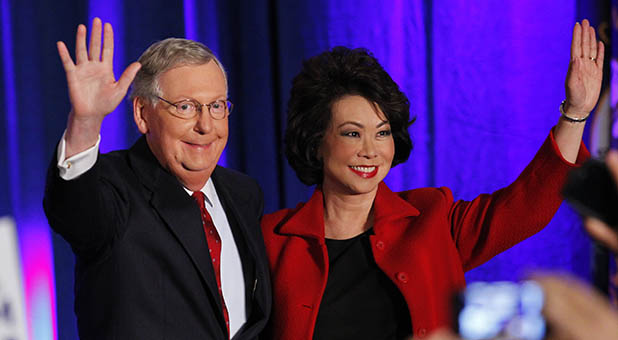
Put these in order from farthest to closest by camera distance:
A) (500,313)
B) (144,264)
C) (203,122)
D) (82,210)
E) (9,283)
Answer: (9,283) → (203,122) → (144,264) → (82,210) → (500,313)

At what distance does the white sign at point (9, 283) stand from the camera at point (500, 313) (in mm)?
2341

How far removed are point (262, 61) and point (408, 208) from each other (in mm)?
1469

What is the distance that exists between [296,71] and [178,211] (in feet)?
5.06

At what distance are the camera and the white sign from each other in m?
2.34

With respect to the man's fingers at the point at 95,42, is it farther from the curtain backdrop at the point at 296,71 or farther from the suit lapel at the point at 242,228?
the curtain backdrop at the point at 296,71

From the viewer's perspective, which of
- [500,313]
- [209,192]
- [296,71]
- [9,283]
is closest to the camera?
[500,313]

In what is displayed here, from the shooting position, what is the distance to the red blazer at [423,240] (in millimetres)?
1637

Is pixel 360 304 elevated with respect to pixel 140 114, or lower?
lower

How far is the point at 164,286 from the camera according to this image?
152 cm

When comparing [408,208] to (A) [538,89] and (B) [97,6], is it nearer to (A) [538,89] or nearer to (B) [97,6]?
(A) [538,89]

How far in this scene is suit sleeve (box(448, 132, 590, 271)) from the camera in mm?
1624

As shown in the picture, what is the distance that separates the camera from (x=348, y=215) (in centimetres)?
185

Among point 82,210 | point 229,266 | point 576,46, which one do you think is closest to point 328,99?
point 229,266

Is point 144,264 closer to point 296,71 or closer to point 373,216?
point 373,216
